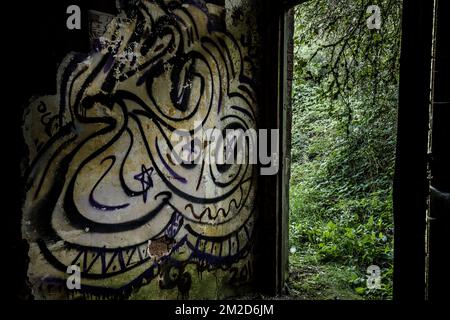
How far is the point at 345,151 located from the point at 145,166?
564cm

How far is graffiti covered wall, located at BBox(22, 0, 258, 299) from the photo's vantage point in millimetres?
2768

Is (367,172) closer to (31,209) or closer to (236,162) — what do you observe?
(236,162)

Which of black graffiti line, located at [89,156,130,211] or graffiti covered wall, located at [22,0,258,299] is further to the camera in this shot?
black graffiti line, located at [89,156,130,211]

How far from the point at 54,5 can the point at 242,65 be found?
7.32 ft

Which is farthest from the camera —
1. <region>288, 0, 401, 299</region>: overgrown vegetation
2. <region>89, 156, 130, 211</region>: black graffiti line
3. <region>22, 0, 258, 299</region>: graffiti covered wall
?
<region>288, 0, 401, 299</region>: overgrown vegetation

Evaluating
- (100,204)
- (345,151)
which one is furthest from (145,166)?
(345,151)

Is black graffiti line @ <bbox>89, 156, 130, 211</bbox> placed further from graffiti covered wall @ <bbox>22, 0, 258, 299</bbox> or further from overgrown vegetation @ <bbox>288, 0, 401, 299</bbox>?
overgrown vegetation @ <bbox>288, 0, 401, 299</bbox>

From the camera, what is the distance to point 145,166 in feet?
10.6

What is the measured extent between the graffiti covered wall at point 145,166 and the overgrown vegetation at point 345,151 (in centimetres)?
135

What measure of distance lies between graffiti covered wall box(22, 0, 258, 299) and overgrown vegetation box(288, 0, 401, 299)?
4.44 feet

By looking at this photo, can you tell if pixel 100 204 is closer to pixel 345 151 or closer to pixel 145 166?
pixel 145 166

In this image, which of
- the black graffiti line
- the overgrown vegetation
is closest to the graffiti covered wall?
the black graffiti line
